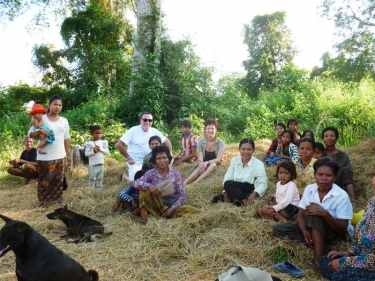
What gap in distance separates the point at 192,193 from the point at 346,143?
5341 millimetres

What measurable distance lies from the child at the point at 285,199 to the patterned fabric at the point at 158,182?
105 centimetres

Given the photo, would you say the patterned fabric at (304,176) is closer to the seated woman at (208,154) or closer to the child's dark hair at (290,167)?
the child's dark hair at (290,167)

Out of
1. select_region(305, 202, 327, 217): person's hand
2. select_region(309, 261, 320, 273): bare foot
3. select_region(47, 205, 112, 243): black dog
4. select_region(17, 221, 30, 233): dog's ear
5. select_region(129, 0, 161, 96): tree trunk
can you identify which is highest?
select_region(129, 0, 161, 96): tree trunk

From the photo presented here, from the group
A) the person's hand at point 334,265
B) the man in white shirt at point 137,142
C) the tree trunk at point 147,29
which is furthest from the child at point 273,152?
the tree trunk at point 147,29

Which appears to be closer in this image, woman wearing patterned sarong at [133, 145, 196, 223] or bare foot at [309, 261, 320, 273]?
bare foot at [309, 261, 320, 273]

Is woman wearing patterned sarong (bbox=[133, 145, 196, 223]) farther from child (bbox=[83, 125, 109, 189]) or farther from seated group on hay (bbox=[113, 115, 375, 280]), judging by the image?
child (bbox=[83, 125, 109, 189])

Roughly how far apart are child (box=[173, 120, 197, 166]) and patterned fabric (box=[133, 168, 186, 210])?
8.99 feet

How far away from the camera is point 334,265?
284 cm

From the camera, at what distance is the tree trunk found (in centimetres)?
1216

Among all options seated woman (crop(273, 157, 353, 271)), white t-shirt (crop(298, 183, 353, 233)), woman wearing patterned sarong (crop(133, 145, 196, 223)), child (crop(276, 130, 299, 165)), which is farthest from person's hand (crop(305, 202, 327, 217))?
child (crop(276, 130, 299, 165))

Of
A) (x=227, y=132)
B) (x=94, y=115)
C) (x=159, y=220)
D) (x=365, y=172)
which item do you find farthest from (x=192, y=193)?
(x=94, y=115)

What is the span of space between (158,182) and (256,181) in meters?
1.37

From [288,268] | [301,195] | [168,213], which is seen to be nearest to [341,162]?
[301,195]

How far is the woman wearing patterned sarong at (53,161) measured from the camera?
529 cm
